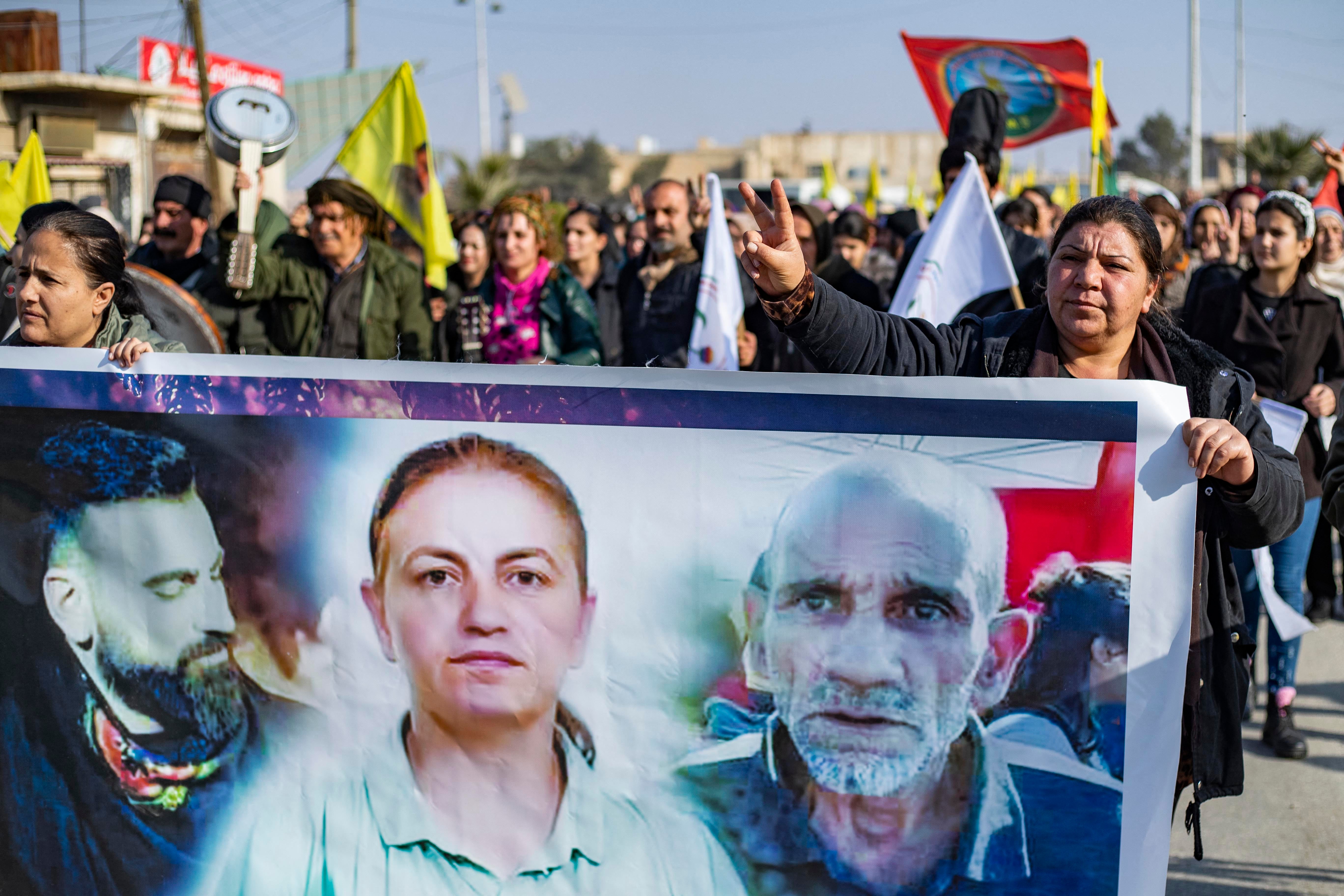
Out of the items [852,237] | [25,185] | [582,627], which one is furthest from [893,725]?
[25,185]

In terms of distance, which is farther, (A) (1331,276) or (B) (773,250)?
(A) (1331,276)

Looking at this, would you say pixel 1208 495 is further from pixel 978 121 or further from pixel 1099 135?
pixel 1099 135

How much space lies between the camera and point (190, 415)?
2.73m

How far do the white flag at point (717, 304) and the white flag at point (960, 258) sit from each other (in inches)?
29.6

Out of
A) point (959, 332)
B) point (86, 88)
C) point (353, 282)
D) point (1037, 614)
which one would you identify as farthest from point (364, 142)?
point (86, 88)

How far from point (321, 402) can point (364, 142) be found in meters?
4.24

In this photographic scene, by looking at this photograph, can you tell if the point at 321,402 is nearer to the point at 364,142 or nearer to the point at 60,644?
the point at 60,644

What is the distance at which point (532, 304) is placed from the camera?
537cm

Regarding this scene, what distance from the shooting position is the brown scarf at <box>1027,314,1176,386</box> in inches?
101

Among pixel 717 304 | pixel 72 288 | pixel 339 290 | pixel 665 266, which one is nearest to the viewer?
pixel 72 288

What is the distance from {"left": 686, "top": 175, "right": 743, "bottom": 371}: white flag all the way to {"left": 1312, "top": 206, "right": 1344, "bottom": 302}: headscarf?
2620mm

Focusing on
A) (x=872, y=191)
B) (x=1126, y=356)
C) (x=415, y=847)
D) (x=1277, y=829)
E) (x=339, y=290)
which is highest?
(x=872, y=191)

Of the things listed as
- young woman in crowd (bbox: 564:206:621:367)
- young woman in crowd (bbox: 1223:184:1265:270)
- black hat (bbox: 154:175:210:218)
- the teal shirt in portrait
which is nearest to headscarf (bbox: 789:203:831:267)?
young woman in crowd (bbox: 564:206:621:367)

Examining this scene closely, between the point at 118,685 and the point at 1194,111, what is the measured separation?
24.0m
